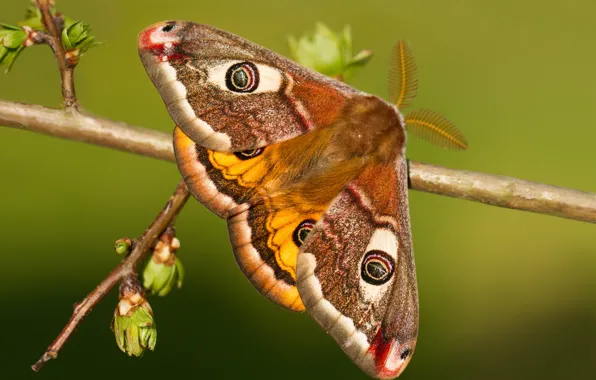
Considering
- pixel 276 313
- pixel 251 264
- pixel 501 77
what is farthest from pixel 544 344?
pixel 251 264

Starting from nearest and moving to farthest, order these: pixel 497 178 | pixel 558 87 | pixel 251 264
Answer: pixel 251 264
pixel 497 178
pixel 558 87

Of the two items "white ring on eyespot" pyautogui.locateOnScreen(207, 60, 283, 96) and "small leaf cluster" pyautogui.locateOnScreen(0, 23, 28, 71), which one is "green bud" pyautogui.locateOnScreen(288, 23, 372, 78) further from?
"small leaf cluster" pyautogui.locateOnScreen(0, 23, 28, 71)

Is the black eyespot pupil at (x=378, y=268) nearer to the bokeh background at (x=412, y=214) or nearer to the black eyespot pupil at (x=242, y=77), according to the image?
the black eyespot pupil at (x=242, y=77)

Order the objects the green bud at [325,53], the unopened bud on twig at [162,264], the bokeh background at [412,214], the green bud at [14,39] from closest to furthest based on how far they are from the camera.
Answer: the green bud at [14,39], the unopened bud on twig at [162,264], the green bud at [325,53], the bokeh background at [412,214]

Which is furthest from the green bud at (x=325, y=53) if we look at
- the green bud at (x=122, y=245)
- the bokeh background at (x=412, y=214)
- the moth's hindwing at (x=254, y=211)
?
the bokeh background at (x=412, y=214)

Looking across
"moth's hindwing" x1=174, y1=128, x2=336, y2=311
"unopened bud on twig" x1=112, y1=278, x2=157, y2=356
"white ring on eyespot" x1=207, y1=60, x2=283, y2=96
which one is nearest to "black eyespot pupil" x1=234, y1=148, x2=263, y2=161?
"moth's hindwing" x1=174, y1=128, x2=336, y2=311

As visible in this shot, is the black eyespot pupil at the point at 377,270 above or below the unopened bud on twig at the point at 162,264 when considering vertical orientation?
above

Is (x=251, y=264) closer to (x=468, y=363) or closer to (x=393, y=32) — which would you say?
(x=468, y=363)
